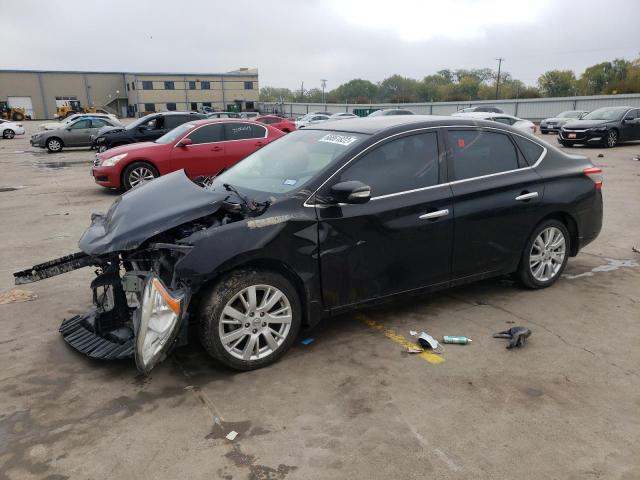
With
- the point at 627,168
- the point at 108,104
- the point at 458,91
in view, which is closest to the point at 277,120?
the point at 627,168

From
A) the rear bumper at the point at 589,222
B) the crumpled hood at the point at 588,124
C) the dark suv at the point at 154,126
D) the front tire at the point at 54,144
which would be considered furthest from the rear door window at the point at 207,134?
the front tire at the point at 54,144

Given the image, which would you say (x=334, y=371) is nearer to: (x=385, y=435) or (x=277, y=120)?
(x=385, y=435)

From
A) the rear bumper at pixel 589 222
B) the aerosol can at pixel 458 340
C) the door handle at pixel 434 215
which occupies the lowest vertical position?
the aerosol can at pixel 458 340

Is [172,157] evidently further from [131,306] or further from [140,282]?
[140,282]

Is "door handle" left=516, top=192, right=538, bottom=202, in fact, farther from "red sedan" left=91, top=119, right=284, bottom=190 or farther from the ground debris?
"red sedan" left=91, top=119, right=284, bottom=190

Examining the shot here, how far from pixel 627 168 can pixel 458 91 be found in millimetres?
87229

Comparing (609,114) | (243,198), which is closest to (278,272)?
(243,198)

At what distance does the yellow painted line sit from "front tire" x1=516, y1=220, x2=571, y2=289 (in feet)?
5.22

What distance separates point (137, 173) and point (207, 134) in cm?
169

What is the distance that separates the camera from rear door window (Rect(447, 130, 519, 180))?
14.5ft

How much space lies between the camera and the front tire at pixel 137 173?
35.1 feet

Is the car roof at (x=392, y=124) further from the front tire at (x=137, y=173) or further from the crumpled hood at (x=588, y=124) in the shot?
the crumpled hood at (x=588, y=124)

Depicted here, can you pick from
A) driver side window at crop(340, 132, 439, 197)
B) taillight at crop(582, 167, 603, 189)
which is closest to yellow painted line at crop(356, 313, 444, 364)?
driver side window at crop(340, 132, 439, 197)

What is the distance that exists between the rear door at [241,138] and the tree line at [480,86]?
2102 inches
